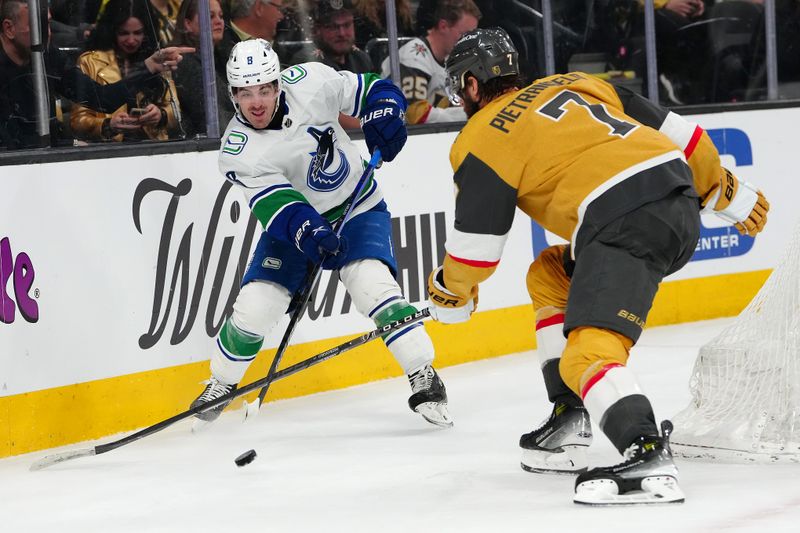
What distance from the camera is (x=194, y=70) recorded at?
440cm

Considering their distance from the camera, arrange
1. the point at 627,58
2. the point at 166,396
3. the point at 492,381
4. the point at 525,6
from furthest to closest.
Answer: the point at 627,58
the point at 525,6
the point at 492,381
the point at 166,396

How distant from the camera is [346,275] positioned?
3.96m

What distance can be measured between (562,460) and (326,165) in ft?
4.14

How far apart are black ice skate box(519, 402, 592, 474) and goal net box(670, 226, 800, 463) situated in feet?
0.84

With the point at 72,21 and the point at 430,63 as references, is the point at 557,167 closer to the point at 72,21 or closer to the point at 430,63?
the point at 72,21

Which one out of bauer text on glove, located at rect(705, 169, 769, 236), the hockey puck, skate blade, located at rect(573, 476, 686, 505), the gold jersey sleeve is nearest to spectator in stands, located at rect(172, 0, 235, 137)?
the hockey puck

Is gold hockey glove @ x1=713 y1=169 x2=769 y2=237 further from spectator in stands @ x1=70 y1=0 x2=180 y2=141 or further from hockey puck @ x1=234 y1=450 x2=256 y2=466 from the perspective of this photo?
spectator in stands @ x1=70 y1=0 x2=180 y2=141

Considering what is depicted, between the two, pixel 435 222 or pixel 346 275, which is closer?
pixel 346 275

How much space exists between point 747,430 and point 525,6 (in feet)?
8.64

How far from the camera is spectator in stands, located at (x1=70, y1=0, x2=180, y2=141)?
13.5 feet

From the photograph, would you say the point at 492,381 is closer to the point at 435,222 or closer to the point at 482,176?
the point at 435,222

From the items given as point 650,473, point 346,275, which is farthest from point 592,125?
point 346,275

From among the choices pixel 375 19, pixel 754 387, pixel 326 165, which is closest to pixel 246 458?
pixel 326 165

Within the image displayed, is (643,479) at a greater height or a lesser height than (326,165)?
lesser
